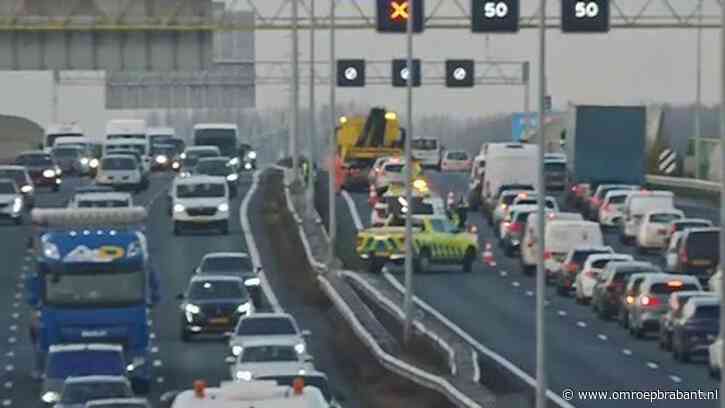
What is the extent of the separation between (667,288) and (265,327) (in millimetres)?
8704

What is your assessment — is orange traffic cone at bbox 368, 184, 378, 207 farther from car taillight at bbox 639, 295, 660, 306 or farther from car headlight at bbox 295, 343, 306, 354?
car headlight at bbox 295, 343, 306, 354

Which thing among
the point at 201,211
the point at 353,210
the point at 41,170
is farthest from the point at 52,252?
the point at 41,170

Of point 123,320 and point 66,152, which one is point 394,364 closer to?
point 123,320

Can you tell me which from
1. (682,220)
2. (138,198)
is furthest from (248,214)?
(682,220)

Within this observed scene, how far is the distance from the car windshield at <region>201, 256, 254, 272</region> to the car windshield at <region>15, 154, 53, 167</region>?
37033 millimetres

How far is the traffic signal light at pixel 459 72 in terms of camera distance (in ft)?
313

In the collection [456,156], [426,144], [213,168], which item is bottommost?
[456,156]

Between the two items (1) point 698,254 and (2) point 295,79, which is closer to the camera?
(1) point 698,254

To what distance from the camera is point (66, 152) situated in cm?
11556

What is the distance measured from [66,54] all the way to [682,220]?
93.0ft

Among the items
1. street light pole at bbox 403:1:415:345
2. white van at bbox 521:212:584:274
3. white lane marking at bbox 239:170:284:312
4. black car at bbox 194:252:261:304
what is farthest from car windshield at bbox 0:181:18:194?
street light pole at bbox 403:1:415:345

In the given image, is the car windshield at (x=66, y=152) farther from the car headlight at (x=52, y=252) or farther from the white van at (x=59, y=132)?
the car headlight at (x=52, y=252)

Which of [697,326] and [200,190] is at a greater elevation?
[200,190]

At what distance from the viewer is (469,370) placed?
1623 inches
